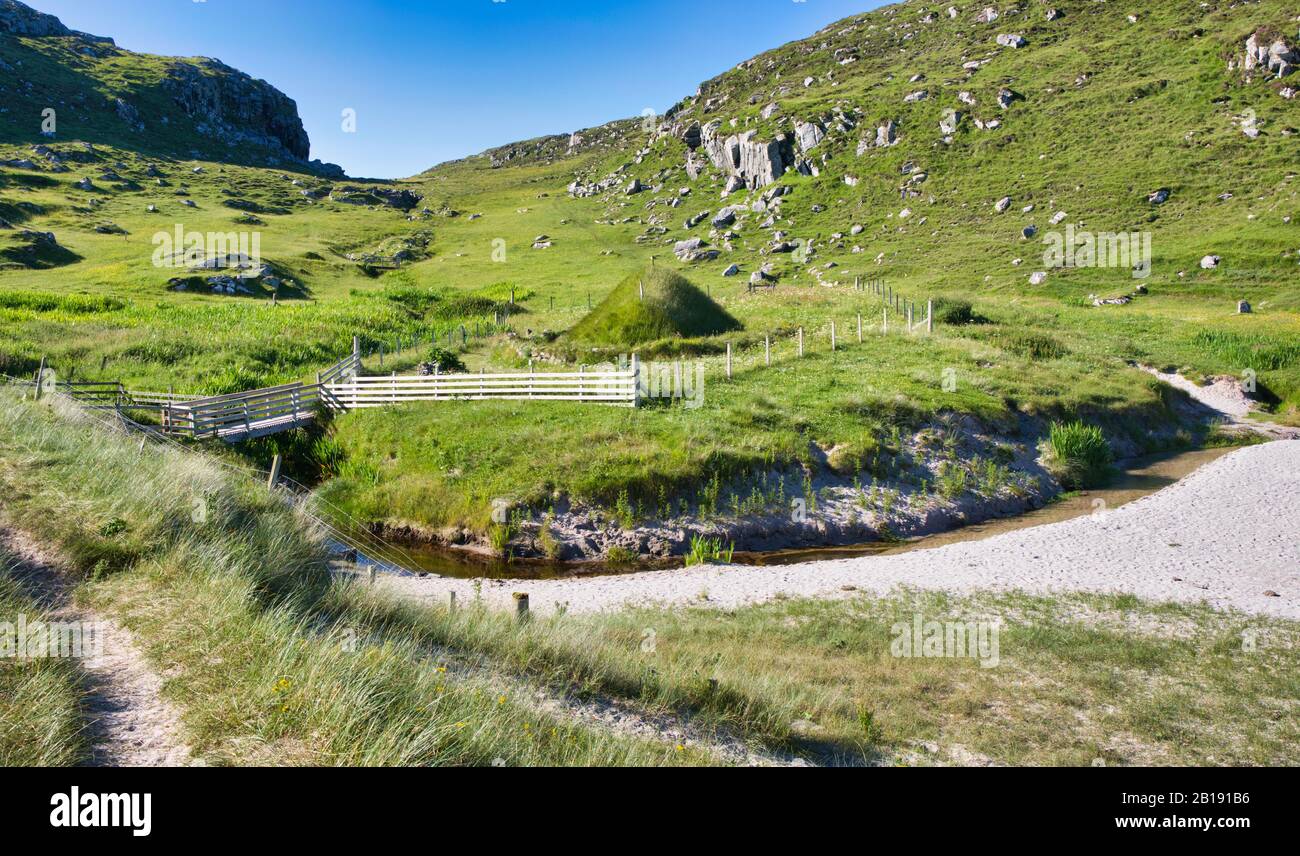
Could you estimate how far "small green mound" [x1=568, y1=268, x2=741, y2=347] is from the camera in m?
36.6

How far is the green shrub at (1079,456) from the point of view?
24031mm

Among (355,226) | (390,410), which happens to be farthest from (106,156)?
(390,410)

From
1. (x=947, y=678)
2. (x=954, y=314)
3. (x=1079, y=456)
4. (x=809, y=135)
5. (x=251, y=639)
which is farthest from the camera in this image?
(x=809, y=135)

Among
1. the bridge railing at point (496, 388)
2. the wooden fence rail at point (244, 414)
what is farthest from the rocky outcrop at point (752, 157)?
the wooden fence rail at point (244, 414)

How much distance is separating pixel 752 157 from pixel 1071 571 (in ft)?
373

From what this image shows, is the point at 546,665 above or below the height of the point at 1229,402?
below

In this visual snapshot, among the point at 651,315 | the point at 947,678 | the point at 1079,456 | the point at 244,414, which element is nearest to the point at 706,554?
the point at 947,678

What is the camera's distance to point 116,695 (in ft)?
19.1

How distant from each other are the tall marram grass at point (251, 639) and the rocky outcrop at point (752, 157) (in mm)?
114692

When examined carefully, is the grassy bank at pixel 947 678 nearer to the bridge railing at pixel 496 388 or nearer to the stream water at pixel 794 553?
the stream water at pixel 794 553

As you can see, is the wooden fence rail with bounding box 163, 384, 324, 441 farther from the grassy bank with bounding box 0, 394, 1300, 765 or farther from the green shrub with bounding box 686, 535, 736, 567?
the green shrub with bounding box 686, 535, 736, 567

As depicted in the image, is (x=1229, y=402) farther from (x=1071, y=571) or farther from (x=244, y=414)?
(x=244, y=414)

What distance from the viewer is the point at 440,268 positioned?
8638 cm
